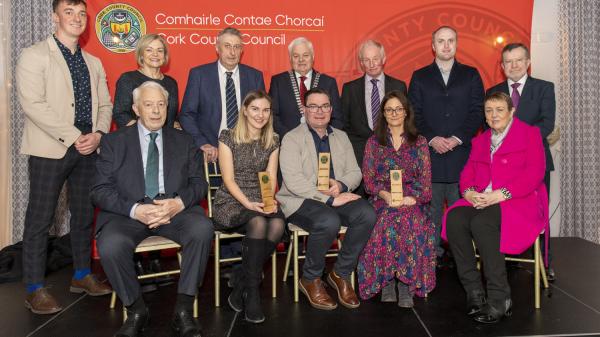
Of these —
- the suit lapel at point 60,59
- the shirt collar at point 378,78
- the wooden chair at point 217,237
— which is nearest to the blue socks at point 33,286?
the wooden chair at point 217,237

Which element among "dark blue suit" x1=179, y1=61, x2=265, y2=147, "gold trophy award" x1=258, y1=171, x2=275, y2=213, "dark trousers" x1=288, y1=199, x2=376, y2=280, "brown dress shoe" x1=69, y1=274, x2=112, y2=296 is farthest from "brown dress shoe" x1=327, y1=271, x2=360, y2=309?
"brown dress shoe" x1=69, y1=274, x2=112, y2=296

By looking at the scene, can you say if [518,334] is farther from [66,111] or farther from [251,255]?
[66,111]

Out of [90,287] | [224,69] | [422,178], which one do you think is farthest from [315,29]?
[90,287]

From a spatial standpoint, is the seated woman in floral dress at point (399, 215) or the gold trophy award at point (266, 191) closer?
the gold trophy award at point (266, 191)

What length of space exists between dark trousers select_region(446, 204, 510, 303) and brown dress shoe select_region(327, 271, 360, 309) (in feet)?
2.28

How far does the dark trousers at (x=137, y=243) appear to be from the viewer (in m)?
2.61

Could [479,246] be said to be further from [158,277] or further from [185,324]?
[158,277]

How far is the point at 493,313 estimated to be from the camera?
2.82m

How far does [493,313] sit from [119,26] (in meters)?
3.84

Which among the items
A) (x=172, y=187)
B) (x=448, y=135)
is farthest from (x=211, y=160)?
(x=448, y=135)

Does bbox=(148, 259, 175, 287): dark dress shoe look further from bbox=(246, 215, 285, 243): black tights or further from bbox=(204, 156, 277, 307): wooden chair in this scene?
bbox=(246, 215, 285, 243): black tights

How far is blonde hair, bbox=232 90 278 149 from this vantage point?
3125 millimetres

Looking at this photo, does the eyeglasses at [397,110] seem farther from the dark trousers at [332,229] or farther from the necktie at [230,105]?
the necktie at [230,105]

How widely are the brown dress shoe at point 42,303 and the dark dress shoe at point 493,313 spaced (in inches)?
103
